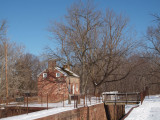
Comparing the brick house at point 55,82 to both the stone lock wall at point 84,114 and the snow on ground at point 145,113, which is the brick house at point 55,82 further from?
the snow on ground at point 145,113

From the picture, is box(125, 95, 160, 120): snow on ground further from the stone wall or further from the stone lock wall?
the stone wall

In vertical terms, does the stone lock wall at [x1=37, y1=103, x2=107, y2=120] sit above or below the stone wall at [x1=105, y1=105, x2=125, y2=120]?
above

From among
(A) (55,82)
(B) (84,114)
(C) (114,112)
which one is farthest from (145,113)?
(A) (55,82)

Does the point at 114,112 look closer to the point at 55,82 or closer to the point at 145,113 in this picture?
the point at 55,82

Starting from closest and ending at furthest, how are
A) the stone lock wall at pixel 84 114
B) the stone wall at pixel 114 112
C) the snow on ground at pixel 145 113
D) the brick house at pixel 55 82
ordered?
1. the stone lock wall at pixel 84 114
2. the snow on ground at pixel 145 113
3. the stone wall at pixel 114 112
4. the brick house at pixel 55 82

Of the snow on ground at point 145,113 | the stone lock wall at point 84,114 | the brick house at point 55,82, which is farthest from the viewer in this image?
the brick house at point 55,82

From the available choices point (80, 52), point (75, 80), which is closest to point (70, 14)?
point (80, 52)

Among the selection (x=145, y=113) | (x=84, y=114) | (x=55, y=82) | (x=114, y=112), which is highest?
(x=55, y=82)

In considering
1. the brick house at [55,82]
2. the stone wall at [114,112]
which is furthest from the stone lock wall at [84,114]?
the brick house at [55,82]

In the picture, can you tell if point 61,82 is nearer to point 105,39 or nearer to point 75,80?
point 75,80

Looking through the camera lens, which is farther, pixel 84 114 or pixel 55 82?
pixel 55 82

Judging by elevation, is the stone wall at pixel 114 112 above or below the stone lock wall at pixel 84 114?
below

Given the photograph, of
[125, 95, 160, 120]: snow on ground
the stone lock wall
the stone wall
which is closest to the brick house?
the stone wall

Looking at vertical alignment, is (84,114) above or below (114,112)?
above
